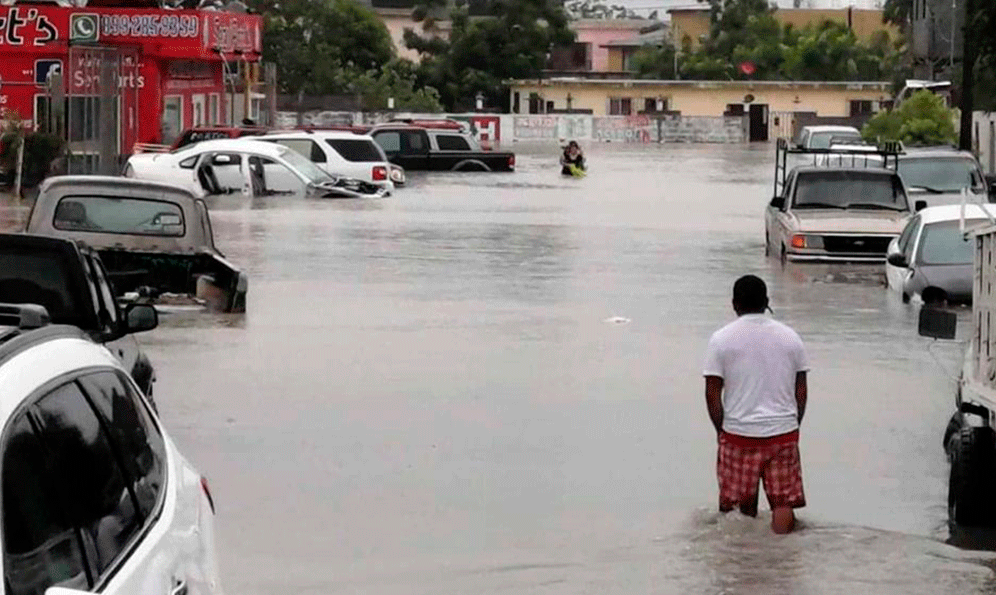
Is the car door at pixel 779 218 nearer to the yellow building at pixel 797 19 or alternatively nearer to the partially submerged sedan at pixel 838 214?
the partially submerged sedan at pixel 838 214

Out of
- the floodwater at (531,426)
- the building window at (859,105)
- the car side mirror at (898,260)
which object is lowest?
the floodwater at (531,426)

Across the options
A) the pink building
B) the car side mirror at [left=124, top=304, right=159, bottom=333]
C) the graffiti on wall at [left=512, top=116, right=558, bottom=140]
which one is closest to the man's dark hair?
the car side mirror at [left=124, top=304, right=159, bottom=333]

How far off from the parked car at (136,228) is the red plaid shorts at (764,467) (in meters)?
8.94

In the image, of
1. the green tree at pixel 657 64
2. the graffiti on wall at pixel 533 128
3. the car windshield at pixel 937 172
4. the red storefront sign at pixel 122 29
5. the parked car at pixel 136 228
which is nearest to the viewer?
the parked car at pixel 136 228

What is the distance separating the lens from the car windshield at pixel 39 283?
11070 mm

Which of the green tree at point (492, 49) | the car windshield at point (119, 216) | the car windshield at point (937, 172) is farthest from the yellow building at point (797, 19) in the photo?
the car windshield at point (119, 216)

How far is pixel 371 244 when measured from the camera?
32.3m

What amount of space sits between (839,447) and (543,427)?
203 cm

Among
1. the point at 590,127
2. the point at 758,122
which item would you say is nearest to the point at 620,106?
→ the point at 758,122

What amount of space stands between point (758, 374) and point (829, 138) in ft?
138

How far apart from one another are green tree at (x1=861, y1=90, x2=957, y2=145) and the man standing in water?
123 ft

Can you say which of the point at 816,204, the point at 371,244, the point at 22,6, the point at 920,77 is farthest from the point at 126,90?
the point at 920,77

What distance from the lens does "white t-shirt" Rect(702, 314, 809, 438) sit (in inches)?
414

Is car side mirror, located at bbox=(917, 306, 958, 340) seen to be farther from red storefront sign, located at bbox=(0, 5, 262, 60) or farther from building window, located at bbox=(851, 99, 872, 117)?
building window, located at bbox=(851, 99, 872, 117)
